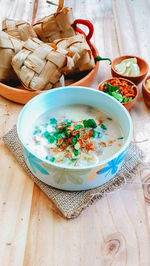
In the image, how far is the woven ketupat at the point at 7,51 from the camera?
0.79 metres

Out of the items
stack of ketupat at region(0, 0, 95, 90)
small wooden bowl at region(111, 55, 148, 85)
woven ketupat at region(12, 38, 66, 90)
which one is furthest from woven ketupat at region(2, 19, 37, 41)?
small wooden bowl at region(111, 55, 148, 85)

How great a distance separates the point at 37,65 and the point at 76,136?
0.89ft

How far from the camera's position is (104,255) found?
51 centimetres

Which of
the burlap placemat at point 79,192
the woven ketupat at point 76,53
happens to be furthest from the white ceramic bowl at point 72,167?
the woven ketupat at point 76,53

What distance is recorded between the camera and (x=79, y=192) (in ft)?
1.92

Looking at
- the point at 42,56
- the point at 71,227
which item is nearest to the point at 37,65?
the point at 42,56

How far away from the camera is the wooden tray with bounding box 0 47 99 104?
0.78m

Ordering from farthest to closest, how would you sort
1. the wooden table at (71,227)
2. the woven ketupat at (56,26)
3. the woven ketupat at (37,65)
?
the woven ketupat at (56,26) → the woven ketupat at (37,65) → the wooden table at (71,227)

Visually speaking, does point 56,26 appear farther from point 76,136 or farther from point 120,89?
point 76,136

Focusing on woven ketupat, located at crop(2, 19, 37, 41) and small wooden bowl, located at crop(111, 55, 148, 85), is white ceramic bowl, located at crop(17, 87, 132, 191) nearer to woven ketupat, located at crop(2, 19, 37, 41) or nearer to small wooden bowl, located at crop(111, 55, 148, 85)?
small wooden bowl, located at crop(111, 55, 148, 85)

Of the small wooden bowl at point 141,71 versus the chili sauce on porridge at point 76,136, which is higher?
the small wooden bowl at point 141,71

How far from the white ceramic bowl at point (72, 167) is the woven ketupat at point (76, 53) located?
0.39 ft

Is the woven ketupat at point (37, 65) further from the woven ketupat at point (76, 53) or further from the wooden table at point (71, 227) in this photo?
the wooden table at point (71, 227)

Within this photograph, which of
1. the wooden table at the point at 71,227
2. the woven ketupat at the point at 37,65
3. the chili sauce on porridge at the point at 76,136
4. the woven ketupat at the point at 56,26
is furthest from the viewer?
the woven ketupat at the point at 56,26
